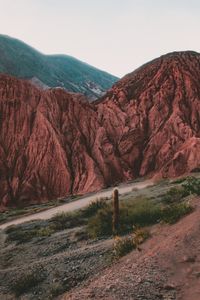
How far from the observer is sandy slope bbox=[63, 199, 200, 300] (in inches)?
399

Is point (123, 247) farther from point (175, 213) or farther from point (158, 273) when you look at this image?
point (158, 273)

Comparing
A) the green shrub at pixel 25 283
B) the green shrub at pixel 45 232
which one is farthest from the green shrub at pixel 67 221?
the green shrub at pixel 25 283

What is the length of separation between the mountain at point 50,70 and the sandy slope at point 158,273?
103504 millimetres

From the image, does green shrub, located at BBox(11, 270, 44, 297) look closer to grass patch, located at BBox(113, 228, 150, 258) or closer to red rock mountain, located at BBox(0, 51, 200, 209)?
grass patch, located at BBox(113, 228, 150, 258)

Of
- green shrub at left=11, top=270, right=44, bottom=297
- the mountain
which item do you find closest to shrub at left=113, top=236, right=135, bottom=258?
green shrub at left=11, top=270, right=44, bottom=297

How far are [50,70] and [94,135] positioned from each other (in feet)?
283

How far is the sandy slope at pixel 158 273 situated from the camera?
1014 cm

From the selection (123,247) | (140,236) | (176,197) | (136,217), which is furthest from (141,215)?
(123,247)

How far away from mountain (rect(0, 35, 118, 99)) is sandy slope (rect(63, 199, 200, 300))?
104 metres

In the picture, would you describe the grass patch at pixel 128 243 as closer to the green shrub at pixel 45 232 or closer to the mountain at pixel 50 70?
the green shrub at pixel 45 232

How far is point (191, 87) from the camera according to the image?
59812 millimetres

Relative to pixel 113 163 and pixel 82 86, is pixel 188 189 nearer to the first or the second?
pixel 113 163

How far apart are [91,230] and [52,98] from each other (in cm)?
4311

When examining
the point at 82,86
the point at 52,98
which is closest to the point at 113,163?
the point at 52,98
